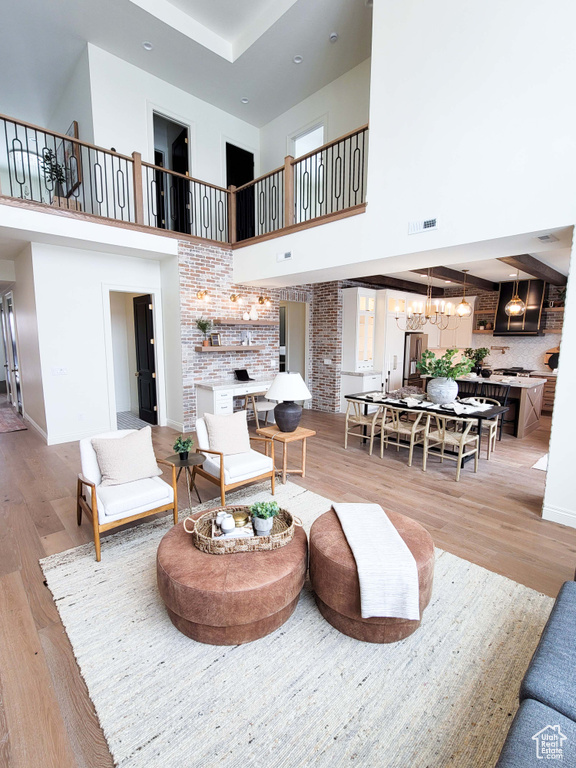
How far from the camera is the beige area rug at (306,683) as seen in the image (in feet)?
4.92

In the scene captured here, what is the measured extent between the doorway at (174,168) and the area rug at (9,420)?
4.50m

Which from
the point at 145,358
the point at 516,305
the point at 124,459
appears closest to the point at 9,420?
the point at 145,358

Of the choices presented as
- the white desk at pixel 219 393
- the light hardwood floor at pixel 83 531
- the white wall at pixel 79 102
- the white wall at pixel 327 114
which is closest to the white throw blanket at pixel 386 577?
the light hardwood floor at pixel 83 531

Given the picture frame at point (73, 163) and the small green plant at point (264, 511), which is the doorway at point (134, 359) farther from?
the small green plant at point (264, 511)

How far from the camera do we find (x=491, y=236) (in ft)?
11.2

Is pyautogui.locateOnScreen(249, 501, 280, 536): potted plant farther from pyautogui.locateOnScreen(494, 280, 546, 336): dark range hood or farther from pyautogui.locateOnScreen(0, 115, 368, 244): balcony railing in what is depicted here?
pyautogui.locateOnScreen(494, 280, 546, 336): dark range hood

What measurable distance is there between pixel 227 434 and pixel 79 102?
258 inches

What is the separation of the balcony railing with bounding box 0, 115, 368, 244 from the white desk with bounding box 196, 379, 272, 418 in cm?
255

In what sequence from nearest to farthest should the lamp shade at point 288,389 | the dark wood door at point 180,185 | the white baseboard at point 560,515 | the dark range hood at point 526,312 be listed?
1. the white baseboard at point 560,515
2. the lamp shade at point 288,389
3. the dark wood door at point 180,185
4. the dark range hood at point 526,312

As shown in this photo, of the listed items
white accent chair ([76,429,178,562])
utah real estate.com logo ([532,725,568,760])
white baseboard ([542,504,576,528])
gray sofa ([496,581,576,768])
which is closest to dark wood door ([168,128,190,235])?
white accent chair ([76,429,178,562])

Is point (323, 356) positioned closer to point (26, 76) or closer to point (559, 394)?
point (559, 394)

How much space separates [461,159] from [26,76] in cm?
771

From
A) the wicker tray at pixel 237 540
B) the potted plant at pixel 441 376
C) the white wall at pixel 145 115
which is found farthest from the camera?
the white wall at pixel 145 115

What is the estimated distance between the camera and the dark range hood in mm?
8359
